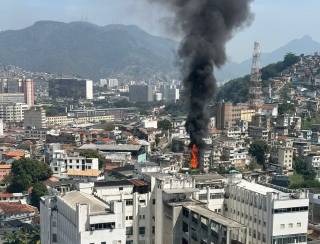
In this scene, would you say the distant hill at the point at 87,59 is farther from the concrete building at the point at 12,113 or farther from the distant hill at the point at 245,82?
the concrete building at the point at 12,113

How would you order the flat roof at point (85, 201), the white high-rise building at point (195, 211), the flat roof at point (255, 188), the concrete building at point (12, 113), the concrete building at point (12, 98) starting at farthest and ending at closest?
1. the concrete building at point (12, 98)
2. the concrete building at point (12, 113)
3. the flat roof at point (255, 188)
4. the white high-rise building at point (195, 211)
5. the flat roof at point (85, 201)

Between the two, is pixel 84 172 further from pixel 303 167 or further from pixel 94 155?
pixel 303 167

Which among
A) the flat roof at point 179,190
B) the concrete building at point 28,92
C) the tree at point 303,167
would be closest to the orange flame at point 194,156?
the flat roof at point 179,190

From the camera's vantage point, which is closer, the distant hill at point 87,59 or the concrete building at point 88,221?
the concrete building at point 88,221

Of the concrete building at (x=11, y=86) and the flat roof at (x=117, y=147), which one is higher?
the concrete building at (x=11, y=86)

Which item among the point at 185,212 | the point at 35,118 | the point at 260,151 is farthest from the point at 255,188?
the point at 35,118
